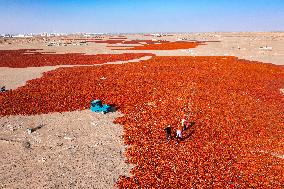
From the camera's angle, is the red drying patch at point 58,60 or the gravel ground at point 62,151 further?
the red drying patch at point 58,60

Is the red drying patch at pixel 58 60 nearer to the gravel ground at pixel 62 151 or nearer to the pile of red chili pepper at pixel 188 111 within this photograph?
the pile of red chili pepper at pixel 188 111

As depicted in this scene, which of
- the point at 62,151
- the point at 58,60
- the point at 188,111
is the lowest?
the point at 62,151

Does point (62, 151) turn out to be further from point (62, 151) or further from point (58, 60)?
point (58, 60)

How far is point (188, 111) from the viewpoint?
2750cm

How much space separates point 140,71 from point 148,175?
1331 inches

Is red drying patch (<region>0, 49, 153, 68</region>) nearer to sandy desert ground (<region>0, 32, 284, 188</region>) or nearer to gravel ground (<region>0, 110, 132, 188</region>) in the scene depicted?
sandy desert ground (<region>0, 32, 284, 188</region>)

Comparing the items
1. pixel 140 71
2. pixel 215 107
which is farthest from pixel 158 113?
pixel 140 71

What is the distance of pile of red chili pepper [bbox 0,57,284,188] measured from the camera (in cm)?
1709

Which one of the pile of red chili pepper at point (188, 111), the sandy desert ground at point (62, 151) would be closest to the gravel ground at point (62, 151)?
the sandy desert ground at point (62, 151)

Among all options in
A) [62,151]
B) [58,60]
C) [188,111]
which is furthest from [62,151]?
[58,60]

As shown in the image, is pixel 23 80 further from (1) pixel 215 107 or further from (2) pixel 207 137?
(2) pixel 207 137

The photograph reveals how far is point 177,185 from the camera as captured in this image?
15891 mm

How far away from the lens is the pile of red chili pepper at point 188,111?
17.1 metres

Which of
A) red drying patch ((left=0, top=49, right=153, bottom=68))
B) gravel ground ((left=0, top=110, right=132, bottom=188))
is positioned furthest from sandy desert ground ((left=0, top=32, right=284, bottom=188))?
red drying patch ((left=0, top=49, right=153, bottom=68))
